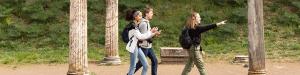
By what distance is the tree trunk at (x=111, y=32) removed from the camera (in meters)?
13.9

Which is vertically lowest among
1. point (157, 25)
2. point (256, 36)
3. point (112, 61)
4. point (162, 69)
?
point (162, 69)

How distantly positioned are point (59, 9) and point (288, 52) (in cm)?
942

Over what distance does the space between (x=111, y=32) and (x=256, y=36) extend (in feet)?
17.0

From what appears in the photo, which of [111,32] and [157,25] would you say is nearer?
[111,32]

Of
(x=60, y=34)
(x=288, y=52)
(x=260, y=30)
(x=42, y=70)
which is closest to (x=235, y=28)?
(x=288, y=52)

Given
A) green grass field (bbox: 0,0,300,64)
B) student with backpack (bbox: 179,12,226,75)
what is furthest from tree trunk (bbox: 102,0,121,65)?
student with backpack (bbox: 179,12,226,75)

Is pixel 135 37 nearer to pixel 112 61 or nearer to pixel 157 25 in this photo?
pixel 112 61

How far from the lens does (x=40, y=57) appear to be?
16.5 meters

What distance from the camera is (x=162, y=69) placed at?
13219mm

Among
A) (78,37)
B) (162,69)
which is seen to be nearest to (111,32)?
(162,69)

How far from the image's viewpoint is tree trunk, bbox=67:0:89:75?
10.1 m

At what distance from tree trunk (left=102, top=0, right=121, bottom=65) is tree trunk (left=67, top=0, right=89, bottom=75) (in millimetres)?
3680

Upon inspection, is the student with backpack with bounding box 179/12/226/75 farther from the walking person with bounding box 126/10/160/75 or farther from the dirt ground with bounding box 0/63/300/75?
the dirt ground with bounding box 0/63/300/75

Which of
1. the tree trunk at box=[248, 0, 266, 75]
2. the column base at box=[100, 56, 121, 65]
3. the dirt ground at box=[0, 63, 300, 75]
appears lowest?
the dirt ground at box=[0, 63, 300, 75]
